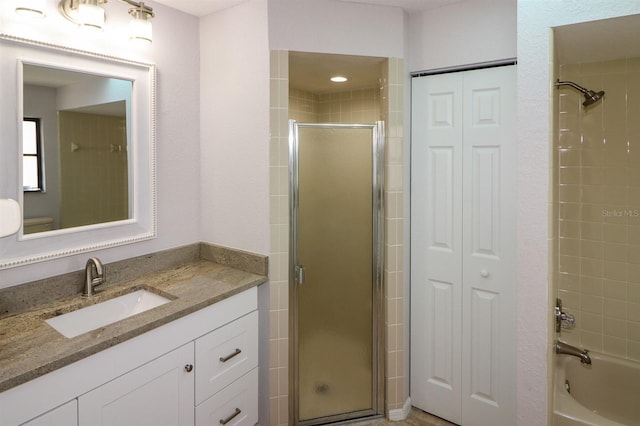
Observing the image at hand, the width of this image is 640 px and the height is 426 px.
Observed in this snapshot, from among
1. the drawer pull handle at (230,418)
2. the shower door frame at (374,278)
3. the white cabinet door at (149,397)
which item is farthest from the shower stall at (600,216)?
A: the white cabinet door at (149,397)

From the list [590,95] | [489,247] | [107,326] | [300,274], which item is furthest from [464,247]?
[107,326]

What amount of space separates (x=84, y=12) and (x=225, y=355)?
5.36ft

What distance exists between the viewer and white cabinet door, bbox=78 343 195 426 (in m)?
1.39

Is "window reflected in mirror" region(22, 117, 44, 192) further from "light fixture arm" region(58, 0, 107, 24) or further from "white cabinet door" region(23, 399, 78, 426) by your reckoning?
"white cabinet door" region(23, 399, 78, 426)

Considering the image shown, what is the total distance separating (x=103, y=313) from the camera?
1811mm

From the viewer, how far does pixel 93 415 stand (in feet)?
4.50

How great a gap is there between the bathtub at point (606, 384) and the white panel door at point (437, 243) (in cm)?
60

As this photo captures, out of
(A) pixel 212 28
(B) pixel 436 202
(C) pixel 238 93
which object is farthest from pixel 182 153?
(B) pixel 436 202

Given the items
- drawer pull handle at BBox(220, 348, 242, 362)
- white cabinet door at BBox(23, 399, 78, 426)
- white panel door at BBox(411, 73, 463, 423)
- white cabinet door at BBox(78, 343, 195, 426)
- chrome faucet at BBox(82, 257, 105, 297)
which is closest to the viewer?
white cabinet door at BBox(23, 399, 78, 426)

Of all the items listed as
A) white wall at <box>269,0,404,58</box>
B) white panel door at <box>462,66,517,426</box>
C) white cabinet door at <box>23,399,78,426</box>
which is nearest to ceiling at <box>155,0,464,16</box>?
white wall at <box>269,0,404,58</box>

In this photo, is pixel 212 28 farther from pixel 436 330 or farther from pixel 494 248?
pixel 436 330

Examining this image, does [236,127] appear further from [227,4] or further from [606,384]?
[606,384]

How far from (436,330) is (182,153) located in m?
1.81

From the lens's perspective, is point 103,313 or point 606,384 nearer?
point 103,313
